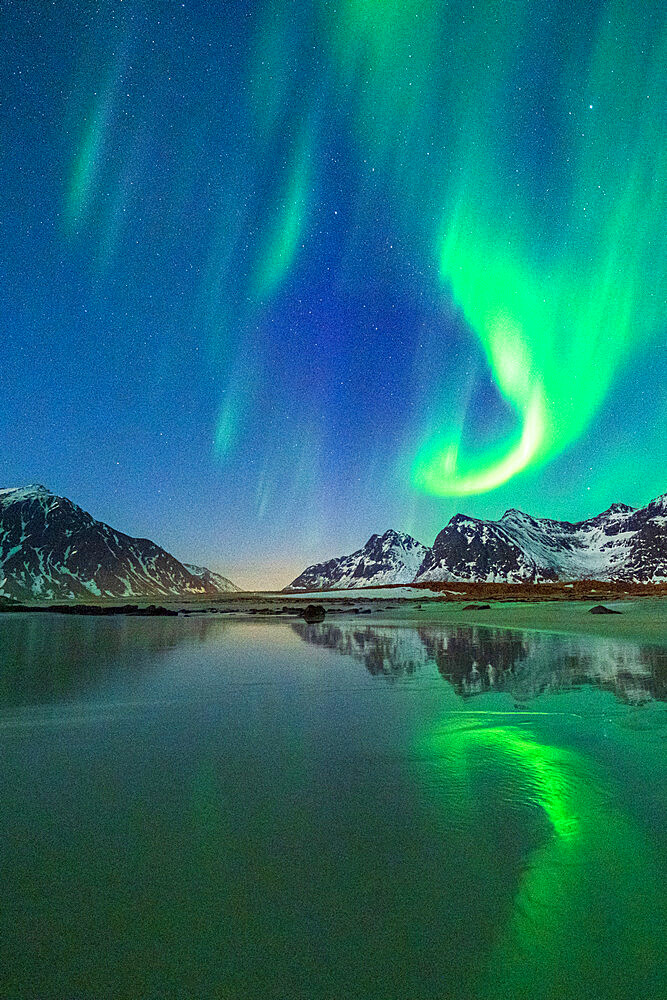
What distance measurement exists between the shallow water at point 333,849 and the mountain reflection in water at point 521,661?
2080 millimetres

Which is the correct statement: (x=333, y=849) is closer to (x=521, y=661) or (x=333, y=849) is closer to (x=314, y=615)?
(x=521, y=661)

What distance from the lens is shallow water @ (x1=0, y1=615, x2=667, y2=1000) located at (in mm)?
2746

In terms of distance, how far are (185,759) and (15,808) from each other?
1930mm

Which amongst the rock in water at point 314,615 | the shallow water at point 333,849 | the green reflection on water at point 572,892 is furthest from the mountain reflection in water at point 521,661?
the rock in water at point 314,615

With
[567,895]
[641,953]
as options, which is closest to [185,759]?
[567,895]

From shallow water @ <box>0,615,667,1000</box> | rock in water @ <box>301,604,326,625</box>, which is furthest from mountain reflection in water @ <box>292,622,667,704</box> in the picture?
rock in water @ <box>301,604,326,625</box>

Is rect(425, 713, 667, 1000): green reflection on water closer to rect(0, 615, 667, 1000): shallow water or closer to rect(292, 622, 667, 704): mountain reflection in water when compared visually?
rect(0, 615, 667, 1000): shallow water

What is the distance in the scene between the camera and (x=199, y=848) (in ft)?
13.3

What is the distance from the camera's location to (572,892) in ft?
11.5

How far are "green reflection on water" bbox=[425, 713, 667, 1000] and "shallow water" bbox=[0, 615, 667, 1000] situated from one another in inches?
0.6

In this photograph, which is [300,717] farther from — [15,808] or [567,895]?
[567,895]

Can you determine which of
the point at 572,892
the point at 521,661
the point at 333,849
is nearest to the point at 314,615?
the point at 521,661

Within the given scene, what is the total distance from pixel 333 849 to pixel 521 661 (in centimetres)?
1322

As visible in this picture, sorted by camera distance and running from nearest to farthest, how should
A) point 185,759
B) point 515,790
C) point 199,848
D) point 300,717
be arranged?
point 199,848 → point 515,790 → point 185,759 → point 300,717
